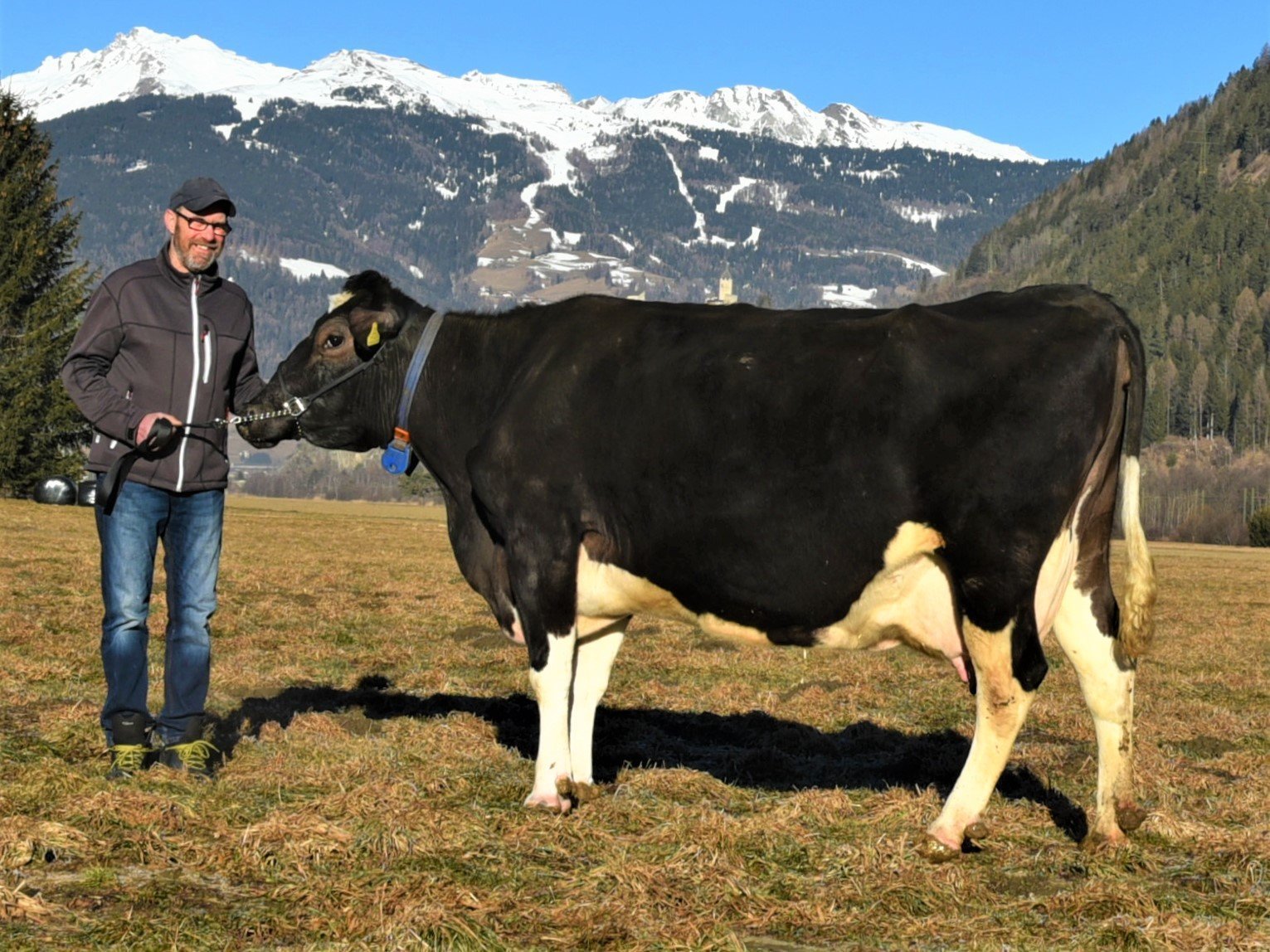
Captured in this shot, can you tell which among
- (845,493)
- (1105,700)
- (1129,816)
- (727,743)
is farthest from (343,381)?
(1129,816)

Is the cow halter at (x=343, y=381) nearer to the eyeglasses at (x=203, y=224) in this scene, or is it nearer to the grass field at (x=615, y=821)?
the eyeglasses at (x=203, y=224)

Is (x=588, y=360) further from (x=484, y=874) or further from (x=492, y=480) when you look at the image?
(x=484, y=874)

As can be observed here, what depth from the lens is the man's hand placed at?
7758mm

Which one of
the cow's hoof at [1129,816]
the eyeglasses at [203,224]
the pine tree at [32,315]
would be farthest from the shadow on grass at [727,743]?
the pine tree at [32,315]

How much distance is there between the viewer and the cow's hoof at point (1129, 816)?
23.0ft

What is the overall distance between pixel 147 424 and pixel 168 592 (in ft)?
3.83

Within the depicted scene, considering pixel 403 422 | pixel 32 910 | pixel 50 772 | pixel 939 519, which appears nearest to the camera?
pixel 32 910

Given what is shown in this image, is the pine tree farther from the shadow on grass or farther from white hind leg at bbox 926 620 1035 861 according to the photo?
white hind leg at bbox 926 620 1035 861

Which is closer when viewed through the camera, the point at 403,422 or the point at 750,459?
the point at 750,459

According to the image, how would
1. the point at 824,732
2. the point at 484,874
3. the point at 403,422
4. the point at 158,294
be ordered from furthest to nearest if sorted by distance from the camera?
the point at 824,732
the point at 403,422
the point at 158,294
the point at 484,874

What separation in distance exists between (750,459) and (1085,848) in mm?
2505

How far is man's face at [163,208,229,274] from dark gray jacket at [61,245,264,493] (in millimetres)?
75

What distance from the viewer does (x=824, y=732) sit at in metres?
10.6

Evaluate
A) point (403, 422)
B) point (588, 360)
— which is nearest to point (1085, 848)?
point (588, 360)
